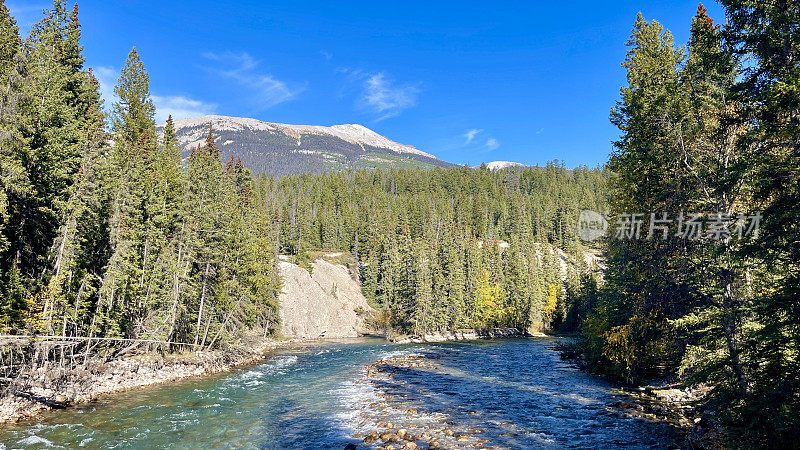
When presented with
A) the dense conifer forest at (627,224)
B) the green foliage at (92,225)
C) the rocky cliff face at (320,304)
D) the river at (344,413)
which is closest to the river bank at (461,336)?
the rocky cliff face at (320,304)

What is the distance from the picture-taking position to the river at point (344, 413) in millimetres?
17109

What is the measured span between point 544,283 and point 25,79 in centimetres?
9542

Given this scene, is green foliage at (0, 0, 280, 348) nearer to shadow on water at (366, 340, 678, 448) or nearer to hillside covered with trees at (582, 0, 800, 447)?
shadow on water at (366, 340, 678, 448)

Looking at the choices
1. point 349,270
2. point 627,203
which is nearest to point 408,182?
point 349,270

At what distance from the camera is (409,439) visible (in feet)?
55.9

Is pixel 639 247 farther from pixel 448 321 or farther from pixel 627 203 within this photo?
pixel 448 321

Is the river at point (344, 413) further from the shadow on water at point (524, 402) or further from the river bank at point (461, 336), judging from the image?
the river bank at point (461, 336)

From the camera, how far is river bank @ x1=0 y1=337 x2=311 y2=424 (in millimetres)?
19781

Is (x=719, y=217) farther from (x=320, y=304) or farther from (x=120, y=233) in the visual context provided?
(x=320, y=304)

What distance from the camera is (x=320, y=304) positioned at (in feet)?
272

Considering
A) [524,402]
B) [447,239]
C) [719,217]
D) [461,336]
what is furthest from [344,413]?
[447,239]

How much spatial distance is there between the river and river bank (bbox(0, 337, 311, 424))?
1.12 meters

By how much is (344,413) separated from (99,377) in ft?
55.0

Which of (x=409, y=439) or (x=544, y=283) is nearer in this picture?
(x=409, y=439)
